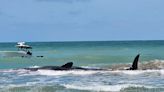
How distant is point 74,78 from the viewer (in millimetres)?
33062

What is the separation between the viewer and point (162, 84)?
94.9 ft

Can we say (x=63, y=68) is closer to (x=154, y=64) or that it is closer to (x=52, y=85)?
(x=52, y=85)

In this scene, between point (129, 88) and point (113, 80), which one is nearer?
point (129, 88)

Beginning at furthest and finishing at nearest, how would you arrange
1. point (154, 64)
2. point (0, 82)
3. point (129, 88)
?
point (154, 64), point (0, 82), point (129, 88)

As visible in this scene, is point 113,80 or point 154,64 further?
point 154,64

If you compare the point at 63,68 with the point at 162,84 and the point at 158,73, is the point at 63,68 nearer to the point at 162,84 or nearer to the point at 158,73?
the point at 158,73

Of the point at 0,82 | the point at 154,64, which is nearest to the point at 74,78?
the point at 0,82

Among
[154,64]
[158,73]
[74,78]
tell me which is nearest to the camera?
[74,78]

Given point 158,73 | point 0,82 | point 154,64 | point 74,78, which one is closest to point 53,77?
point 74,78

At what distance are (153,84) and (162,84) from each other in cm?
46

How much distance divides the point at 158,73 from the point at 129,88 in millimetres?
9799

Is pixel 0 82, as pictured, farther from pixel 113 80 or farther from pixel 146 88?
pixel 146 88

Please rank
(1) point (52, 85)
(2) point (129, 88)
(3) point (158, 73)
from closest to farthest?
(2) point (129, 88)
(1) point (52, 85)
(3) point (158, 73)

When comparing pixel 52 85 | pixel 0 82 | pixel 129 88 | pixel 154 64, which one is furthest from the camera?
pixel 154 64
